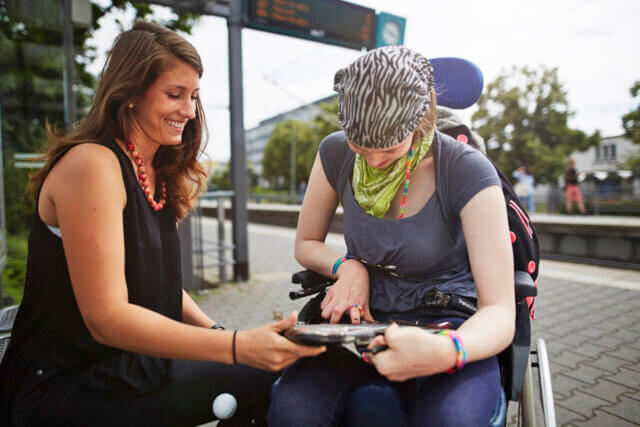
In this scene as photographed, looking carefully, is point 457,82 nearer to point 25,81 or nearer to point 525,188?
point 25,81

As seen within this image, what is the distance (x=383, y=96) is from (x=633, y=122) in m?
29.9

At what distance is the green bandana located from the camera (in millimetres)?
1545

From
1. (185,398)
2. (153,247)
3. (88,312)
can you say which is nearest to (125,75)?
(153,247)

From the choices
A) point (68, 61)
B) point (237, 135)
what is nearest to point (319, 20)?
point (237, 135)

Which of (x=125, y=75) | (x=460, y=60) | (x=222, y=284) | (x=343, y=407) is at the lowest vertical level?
(x=222, y=284)

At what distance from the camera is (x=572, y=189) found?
13.4 m

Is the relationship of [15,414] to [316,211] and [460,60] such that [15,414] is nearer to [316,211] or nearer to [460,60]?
[316,211]

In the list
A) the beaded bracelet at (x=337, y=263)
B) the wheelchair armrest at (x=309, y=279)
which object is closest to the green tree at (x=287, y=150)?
the wheelchair armrest at (x=309, y=279)

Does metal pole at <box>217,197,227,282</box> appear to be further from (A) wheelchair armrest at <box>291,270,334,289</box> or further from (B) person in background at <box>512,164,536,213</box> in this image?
(B) person in background at <box>512,164,536,213</box>

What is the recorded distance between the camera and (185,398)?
51.4 inches

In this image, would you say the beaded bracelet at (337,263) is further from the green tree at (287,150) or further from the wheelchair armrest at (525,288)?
the green tree at (287,150)

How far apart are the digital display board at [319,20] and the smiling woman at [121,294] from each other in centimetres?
430

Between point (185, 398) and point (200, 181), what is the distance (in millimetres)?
823

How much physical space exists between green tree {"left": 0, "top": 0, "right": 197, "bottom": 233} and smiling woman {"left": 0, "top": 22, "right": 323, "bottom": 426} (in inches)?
203
